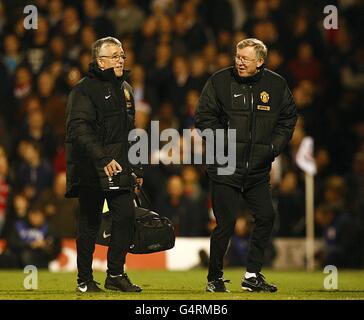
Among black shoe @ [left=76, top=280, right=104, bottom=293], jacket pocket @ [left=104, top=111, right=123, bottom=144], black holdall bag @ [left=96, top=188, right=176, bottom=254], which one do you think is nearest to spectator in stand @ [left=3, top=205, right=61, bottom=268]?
black holdall bag @ [left=96, top=188, right=176, bottom=254]

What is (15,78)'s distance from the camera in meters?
17.5

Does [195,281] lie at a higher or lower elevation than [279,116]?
lower

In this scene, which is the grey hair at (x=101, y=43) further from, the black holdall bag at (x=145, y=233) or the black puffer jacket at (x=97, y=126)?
the black holdall bag at (x=145, y=233)

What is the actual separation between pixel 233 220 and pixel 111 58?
176 cm

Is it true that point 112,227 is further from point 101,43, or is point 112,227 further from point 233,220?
point 101,43

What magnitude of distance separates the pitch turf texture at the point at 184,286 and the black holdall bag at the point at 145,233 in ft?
1.33

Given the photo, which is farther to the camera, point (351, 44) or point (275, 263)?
point (351, 44)

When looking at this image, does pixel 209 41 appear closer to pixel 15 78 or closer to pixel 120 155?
pixel 15 78

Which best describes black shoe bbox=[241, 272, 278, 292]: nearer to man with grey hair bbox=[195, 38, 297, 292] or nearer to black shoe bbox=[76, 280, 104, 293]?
man with grey hair bbox=[195, 38, 297, 292]

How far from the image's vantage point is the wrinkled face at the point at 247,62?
34.0 feet

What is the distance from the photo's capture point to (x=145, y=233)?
10.6 m

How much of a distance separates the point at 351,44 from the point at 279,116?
25.1 ft

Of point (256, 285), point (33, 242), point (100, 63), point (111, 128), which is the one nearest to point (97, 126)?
point (111, 128)

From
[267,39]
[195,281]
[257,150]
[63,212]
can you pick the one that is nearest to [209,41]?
[267,39]
